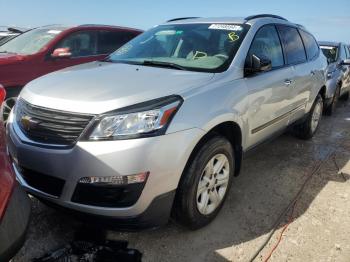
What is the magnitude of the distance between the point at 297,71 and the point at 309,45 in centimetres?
104

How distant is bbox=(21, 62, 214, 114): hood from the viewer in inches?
99.3

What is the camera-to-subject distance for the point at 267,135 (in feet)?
13.1

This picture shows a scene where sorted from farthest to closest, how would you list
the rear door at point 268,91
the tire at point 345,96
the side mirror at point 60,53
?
the tire at point 345,96
the side mirror at point 60,53
the rear door at point 268,91

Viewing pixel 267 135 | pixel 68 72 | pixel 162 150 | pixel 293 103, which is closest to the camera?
pixel 162 150

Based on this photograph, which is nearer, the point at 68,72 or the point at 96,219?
the point at 96,219

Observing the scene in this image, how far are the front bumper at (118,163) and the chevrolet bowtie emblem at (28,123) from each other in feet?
0.35

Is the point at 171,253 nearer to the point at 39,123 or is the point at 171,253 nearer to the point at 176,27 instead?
the point at 39,123

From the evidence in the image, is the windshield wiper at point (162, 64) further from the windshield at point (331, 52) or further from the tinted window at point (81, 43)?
the windshield at point (331, 52)

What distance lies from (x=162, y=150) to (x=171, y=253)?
2.81 feet

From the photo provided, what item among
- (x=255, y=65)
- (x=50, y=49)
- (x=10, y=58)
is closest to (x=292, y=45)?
Result: (x=255, y=65)

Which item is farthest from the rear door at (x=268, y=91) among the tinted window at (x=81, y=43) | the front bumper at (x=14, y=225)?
the tinted window at (x=81, y=43)

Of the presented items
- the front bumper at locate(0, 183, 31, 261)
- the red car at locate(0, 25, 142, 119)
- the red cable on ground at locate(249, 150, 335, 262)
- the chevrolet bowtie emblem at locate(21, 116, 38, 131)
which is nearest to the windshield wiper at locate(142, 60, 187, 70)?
the chevrolet bowtie emblem at locate(21, 116, 38, 131)

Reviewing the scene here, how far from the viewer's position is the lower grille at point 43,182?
2.56m

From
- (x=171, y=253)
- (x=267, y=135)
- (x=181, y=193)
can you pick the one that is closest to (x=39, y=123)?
(x=181, y=193)
